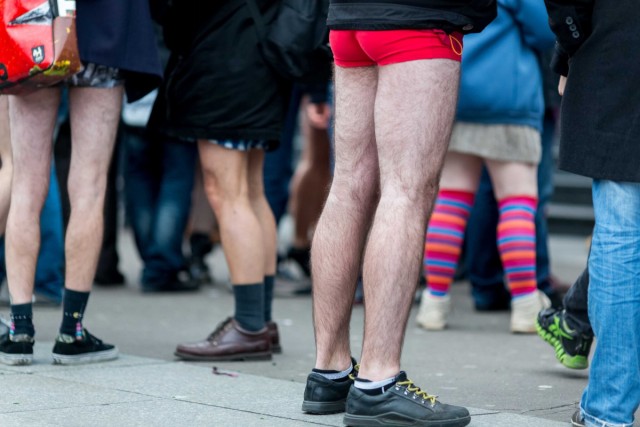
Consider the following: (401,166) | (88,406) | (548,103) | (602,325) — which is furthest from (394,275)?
(548,103)

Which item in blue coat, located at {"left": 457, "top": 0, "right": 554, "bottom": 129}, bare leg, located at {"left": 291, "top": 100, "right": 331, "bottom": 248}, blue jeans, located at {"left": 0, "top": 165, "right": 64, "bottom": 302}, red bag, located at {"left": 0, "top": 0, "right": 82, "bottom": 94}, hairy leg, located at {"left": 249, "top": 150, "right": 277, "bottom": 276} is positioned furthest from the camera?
bare leg, located at {"left": 291, "top": 100, "right": 331, "bottom": 248}

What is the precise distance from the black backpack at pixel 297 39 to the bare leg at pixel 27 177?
84 cm

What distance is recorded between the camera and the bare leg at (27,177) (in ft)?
15.5

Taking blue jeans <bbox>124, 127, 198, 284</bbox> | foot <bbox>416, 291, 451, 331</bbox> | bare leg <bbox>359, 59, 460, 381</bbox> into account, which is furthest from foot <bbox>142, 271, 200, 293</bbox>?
bare leg <bbox>359, 59, 460, 381</bbox>

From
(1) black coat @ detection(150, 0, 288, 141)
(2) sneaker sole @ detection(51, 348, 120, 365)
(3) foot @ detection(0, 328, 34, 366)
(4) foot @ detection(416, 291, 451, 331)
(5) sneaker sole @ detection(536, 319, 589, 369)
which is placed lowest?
(4) foot @ detection(416, 291, 451, 331)

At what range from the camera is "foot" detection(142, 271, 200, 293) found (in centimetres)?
745

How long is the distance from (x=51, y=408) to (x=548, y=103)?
359 cm

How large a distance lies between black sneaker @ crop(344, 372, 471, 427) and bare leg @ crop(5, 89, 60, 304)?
174cm

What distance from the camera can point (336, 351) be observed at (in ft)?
12.7

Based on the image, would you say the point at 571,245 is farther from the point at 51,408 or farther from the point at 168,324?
the point at 51,408

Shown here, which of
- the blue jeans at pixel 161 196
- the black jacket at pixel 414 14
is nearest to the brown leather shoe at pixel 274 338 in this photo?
the black jacket at pixel 414 14

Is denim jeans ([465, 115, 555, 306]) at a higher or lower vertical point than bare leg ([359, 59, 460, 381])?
lower

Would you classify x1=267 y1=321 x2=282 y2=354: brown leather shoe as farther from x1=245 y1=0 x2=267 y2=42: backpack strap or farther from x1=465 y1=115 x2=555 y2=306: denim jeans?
x1=465 y1=115 x2=555 y2=306: denim jeans

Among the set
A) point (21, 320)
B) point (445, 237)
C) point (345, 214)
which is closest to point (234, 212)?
point (21, 320)
